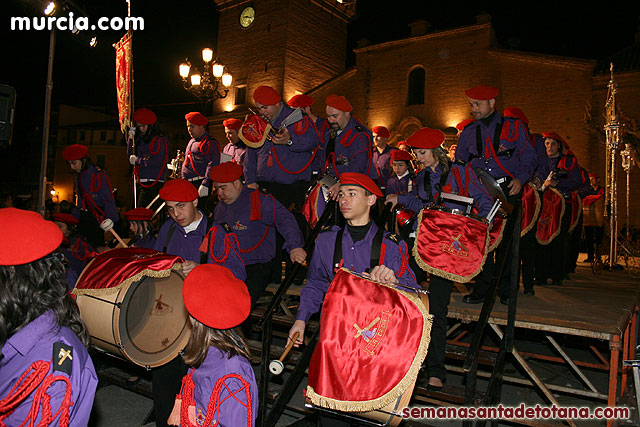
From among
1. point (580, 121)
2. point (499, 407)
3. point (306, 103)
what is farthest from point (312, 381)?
point (580, 121)

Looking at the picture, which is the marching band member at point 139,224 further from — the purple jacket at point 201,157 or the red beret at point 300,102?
the red beret at point 300,102

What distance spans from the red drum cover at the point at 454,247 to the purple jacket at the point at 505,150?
133 cm

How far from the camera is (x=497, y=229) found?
17.3 feet

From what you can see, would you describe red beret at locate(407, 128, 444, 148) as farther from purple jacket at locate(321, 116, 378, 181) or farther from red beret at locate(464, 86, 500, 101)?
purple jacket at locate(321, 116, 378, 181)

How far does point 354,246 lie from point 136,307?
1973 millimetres

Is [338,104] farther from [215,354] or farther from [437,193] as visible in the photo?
[215,354]

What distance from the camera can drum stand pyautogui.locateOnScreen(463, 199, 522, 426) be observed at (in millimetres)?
3473

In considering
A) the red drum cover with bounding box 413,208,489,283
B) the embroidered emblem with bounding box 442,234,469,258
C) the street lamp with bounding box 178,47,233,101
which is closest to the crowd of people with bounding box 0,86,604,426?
the red drum cover with bounding box 413,208,489,283

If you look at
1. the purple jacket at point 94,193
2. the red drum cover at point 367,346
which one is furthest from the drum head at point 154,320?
the purple jacket at point 94,193

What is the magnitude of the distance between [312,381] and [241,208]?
331 centimetres

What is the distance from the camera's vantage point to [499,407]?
12.2ft

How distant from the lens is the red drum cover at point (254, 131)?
5.73 meters

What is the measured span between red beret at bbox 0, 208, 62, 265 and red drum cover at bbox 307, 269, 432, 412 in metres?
1.66

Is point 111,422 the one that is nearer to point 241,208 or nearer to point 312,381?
point 241,208
